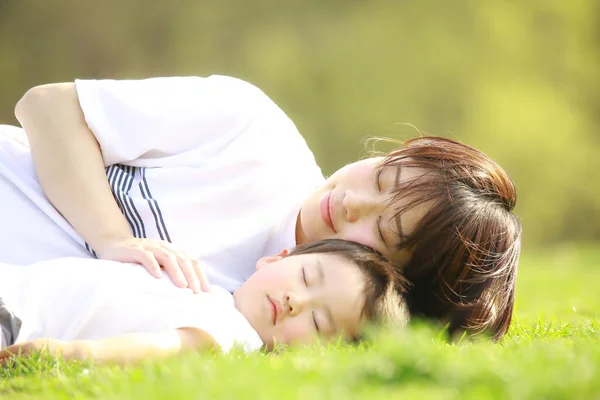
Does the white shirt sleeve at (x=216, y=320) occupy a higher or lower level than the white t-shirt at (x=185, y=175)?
lower

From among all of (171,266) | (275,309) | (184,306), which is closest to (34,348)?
(184,306)

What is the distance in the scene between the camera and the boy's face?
2.51m

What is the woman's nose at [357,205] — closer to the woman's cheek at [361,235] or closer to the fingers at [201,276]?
the woman's cheek at [361,235]

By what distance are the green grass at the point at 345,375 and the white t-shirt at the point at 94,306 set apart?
0.20 meters

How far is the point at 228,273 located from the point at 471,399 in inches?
61.3

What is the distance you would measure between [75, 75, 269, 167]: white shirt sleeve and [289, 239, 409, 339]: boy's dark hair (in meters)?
0.64

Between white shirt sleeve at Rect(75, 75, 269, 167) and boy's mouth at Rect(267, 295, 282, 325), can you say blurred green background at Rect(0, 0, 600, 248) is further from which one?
boy's mouth at Rect(267, 295, 282, 325)

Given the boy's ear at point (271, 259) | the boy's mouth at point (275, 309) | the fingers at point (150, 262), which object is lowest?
the boy's mouth at point (275, 309)

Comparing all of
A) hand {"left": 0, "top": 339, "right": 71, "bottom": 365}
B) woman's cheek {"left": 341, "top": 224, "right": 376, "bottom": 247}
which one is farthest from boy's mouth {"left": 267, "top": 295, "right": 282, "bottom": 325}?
hand {"left": 0, "top": 339, "right": 71, "bottom": 365}

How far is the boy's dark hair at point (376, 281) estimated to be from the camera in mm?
2553

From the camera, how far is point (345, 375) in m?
1.75

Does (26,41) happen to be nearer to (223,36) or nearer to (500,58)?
(223,36)

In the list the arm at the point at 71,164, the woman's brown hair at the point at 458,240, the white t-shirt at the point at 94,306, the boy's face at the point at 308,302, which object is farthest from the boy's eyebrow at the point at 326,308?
the arm at the point at 71,164

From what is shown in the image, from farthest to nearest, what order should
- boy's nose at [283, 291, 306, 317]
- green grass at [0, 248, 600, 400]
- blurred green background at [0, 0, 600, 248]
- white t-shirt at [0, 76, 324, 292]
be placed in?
blurred green background at [0, 0, 600, 248], white t-shirt at [0, 76, 324, 292], boy's nose at [283, 291, 306, 317], green grass at [0, 248, 600, 400]
